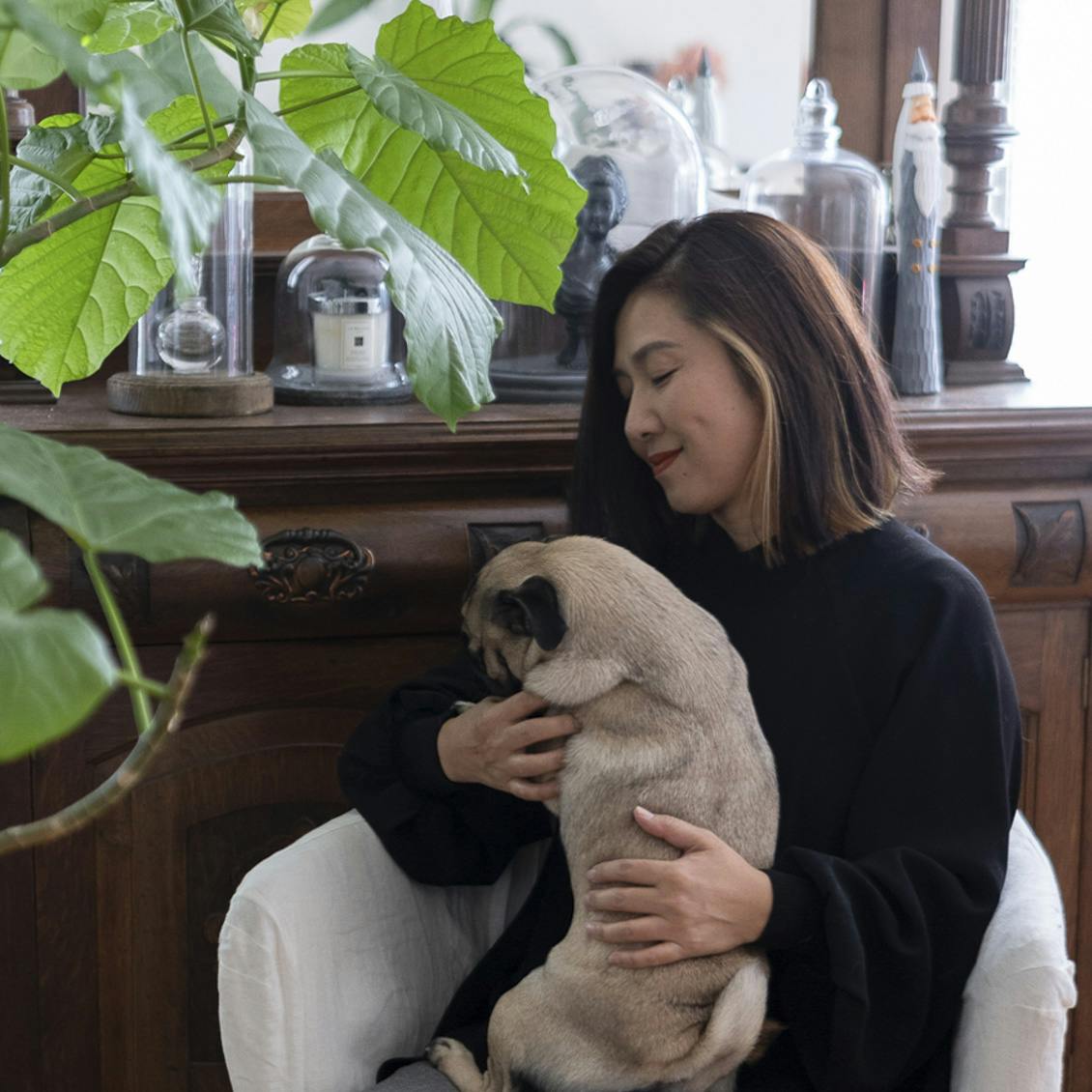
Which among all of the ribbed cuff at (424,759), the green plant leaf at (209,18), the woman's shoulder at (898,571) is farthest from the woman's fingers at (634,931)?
the green plant leaf at (209,18)

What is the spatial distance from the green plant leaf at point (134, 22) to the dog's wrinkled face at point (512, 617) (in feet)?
1.99

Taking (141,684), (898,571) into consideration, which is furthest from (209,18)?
(898,571)

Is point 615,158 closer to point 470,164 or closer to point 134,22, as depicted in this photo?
point 470,164

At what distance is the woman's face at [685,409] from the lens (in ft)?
4.50

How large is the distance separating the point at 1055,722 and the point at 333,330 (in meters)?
0.96

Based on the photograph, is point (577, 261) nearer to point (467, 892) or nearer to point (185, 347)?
point (185, 347)

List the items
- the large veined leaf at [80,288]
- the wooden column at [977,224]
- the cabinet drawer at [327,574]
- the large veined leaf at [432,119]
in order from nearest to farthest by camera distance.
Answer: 1. the large veined leaf at [432,119]
2. the large veined leaf at [80,288]
3. the cabinet drawer at [327,574]
4. the wooden column at [977,224]

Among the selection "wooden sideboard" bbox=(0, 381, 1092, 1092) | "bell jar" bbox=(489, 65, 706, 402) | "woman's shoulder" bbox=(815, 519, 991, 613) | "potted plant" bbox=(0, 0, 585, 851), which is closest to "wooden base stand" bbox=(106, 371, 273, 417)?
"wooden sideboard" bbox=(0, 381, 1092, 1092)

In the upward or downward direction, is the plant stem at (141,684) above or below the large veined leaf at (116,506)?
below

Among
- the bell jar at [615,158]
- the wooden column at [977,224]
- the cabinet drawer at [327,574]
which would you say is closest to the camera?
the cabinet drawer at [327,574]

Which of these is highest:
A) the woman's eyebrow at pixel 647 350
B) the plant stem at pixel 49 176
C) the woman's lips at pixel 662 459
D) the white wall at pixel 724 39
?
the white wall at pixel 724 39

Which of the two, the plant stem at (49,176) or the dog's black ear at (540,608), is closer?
the plant stem at (49,176)

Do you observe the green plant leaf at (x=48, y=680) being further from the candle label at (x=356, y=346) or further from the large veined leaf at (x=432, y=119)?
the candle label at (x=356, y=346)

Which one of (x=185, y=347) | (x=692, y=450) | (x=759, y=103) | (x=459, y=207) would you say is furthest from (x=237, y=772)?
(x=759, y=103)
